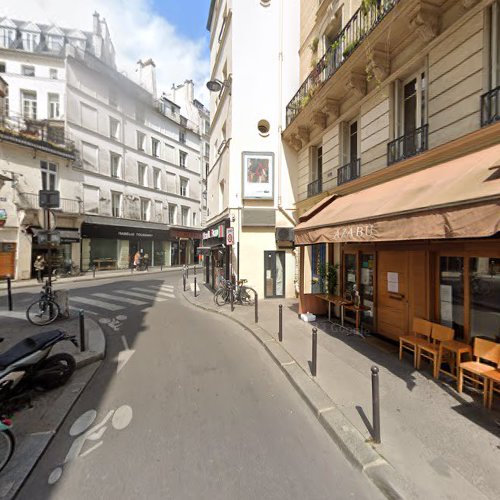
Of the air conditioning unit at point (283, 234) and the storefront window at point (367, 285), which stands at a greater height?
the air conditioning unit at point (283, 234)

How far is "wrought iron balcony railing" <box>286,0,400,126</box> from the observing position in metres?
5.72

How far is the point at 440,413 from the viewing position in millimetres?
3395

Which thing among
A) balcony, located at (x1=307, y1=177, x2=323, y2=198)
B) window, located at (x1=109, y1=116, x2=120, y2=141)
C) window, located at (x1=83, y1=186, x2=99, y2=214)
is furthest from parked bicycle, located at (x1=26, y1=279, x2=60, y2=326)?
window, located at (x1=109, y1=116, x2=120, y2=141)

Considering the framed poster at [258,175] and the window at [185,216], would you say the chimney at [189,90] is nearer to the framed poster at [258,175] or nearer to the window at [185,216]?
the window at [185,216]

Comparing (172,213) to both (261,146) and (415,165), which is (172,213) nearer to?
(261,146)

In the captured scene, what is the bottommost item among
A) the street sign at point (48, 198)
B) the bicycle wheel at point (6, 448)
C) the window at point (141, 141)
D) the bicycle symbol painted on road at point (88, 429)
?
the bicycle symbol painted on road at point (88, 429)

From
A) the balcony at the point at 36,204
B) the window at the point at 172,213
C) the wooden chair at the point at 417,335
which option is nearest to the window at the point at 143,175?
the window at the point at 172,213

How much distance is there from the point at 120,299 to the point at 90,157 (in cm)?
1478

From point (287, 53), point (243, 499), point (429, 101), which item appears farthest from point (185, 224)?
point (243, 499)

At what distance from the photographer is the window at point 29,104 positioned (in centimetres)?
1928

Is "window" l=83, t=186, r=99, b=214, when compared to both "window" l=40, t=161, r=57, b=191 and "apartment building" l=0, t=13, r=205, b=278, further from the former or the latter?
"window" l=40, t=161, r=57, b=191

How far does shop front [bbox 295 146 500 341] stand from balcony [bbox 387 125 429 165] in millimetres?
659

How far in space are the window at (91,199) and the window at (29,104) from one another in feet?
20.4

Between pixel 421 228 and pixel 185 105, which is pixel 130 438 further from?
pixel 185 105
